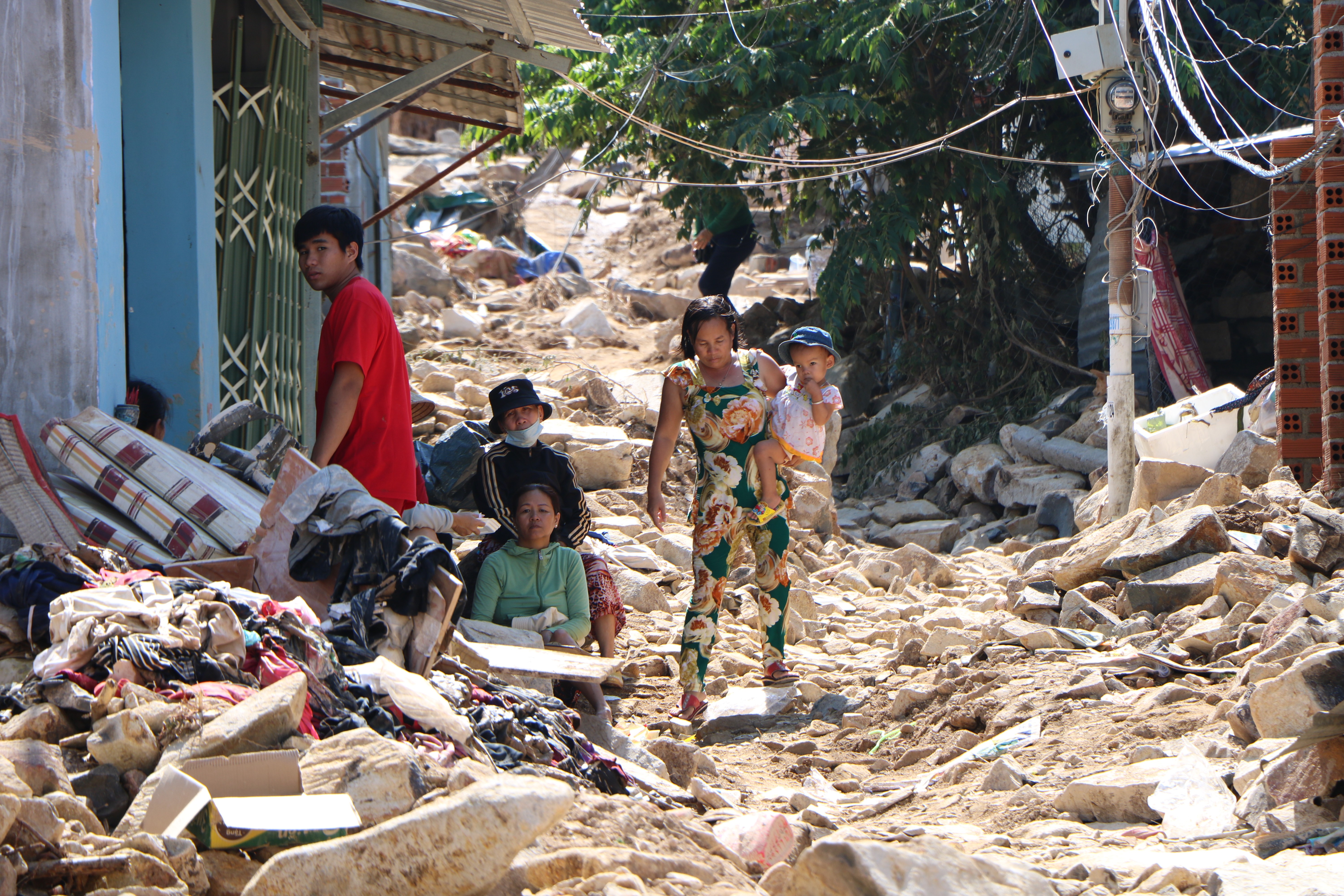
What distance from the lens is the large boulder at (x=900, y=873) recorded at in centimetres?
206

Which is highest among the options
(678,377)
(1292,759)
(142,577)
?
(678,377)

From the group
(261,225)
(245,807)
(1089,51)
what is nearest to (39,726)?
(245,807)

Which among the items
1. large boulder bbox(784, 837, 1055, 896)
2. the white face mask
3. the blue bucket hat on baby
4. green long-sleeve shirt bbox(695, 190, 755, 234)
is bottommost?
large boulder bbox(784, 837, 1055, 896)

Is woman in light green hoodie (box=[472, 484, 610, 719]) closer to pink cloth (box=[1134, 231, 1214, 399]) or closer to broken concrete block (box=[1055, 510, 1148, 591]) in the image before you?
broken concrete block (box=[1055, 510, 1148, 591])

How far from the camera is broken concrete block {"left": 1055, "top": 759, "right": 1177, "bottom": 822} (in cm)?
322

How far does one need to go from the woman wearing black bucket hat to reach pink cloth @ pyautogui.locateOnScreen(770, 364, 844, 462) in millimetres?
809

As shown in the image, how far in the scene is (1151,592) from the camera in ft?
18.0

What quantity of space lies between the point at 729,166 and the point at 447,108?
371 centimetres

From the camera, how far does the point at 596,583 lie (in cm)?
479

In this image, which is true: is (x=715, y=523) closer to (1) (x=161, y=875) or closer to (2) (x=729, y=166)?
(1) (x=161, y=875)

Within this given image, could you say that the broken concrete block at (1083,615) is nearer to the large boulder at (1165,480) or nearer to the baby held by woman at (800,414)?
the baby held by woman at (800,414)

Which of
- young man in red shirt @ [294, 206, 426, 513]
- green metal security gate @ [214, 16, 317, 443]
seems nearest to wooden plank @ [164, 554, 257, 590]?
young man in red shirt @ [294, 206, 426, 513]

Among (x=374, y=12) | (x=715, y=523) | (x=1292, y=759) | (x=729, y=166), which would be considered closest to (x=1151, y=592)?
(x=715, y=523)

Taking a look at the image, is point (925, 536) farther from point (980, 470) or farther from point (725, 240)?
point (725, 240)
